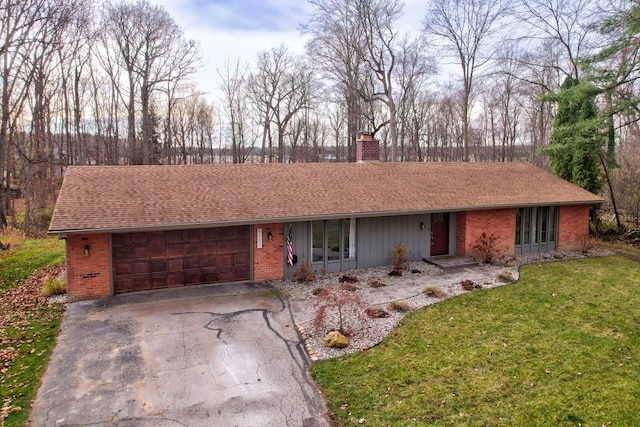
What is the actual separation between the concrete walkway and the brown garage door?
7.67 ft

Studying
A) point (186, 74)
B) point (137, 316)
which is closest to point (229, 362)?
point (137, 316)

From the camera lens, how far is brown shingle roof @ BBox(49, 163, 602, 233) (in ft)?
34.1

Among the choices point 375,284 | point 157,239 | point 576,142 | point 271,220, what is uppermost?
point 576,142

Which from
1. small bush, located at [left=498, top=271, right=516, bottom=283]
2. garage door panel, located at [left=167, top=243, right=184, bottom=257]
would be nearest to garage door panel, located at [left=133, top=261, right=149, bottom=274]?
garage door panel, located at [left=167, top=243, right=184, bottom=257]

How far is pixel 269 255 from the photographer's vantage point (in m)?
11.8

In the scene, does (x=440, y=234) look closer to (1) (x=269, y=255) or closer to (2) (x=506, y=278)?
(2) (x=506, y=278)

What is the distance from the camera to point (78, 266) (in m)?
9.98

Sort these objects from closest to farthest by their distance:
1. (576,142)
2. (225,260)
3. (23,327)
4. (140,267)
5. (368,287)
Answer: (23,327), (140,267), (368,287), (225,260), (576,142)

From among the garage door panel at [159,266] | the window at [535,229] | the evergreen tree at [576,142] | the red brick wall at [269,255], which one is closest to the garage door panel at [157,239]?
the garage door panel at [159,266]

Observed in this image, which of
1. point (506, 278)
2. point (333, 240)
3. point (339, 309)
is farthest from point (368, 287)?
point (506, 278)

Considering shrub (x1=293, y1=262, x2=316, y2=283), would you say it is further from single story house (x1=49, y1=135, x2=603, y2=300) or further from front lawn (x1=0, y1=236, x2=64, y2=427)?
front lawn (x1=0, y1=236, x2=64, y2=427)

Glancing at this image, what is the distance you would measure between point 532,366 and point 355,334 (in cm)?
320

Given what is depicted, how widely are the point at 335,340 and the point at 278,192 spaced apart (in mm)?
5939

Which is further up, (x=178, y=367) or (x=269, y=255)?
(x=269, y=255)
